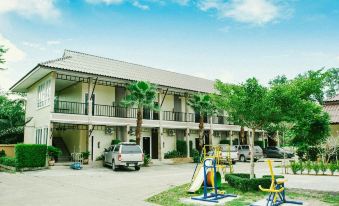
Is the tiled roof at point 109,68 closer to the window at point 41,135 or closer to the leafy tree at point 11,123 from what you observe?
the window at point 41,135

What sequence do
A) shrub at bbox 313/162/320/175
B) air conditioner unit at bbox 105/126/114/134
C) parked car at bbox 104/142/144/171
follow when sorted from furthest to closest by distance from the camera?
air conditioner unit at bbox 105/126/114/134 → parked car at bbox 104/142/144/171 → shrub at bbox 313/162/320/175

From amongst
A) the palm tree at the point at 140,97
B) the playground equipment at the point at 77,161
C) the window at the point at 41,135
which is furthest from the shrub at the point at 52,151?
the palm tree at the point at 140,97

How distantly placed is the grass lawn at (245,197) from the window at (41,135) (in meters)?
13.7

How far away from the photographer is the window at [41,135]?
72.8 ft

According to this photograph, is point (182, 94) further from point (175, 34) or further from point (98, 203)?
point (98, 203)

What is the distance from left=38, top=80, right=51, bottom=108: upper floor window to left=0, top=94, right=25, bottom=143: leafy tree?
483 centimetres

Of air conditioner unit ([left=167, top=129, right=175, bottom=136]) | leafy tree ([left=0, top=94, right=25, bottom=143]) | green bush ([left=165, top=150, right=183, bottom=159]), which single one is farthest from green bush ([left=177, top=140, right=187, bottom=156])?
leafy tree ([left=0, top=94, right=25, bottom=143])

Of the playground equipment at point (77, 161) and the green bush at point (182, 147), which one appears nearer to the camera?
the playground equipment at point (77, 161)

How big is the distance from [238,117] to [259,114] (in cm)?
131

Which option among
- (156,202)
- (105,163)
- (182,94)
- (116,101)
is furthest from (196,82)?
(156,202)

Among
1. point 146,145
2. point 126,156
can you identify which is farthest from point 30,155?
point 146,145

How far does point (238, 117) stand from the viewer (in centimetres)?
1358

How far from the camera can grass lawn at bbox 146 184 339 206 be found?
924cm

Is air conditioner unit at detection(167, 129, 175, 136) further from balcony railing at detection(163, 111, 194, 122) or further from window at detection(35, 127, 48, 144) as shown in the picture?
window at detection(35, 127, 48, 144)
